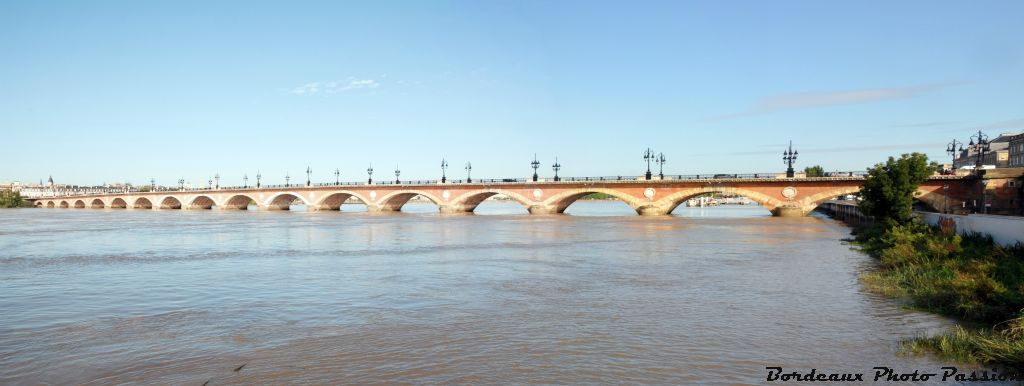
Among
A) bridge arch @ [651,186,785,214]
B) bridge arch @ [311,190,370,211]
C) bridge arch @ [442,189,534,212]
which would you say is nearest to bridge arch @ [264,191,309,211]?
bridge arch @ [311,190,370,211]

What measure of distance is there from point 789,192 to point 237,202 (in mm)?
101082

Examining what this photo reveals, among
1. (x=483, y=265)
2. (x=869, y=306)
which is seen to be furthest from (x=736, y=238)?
(x=869, y=306)

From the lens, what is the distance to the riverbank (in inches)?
407

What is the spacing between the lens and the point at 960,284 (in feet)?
46.7

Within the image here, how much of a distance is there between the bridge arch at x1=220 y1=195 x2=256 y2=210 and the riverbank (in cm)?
11585

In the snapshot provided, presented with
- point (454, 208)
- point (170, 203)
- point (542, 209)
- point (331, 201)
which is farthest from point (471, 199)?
point (170, 203)

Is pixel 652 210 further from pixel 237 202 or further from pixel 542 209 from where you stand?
pixel 237 202

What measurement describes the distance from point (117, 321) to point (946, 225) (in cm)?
2989

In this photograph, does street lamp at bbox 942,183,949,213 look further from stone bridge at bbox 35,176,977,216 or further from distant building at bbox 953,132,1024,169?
distant building at bbox 953,132,1024,169

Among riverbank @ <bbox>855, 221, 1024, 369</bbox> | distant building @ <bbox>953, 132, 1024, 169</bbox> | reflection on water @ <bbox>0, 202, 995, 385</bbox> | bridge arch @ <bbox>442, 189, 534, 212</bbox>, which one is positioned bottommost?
reflection on water @ <bbox>0, 202, 995, 385</bbox>

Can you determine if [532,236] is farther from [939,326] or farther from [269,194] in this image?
[269,194]

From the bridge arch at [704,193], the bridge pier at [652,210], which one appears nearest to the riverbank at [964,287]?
the bridge arch at [704,193]

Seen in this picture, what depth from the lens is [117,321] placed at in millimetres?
13461

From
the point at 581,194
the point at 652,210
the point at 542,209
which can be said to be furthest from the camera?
the point at 542,209
